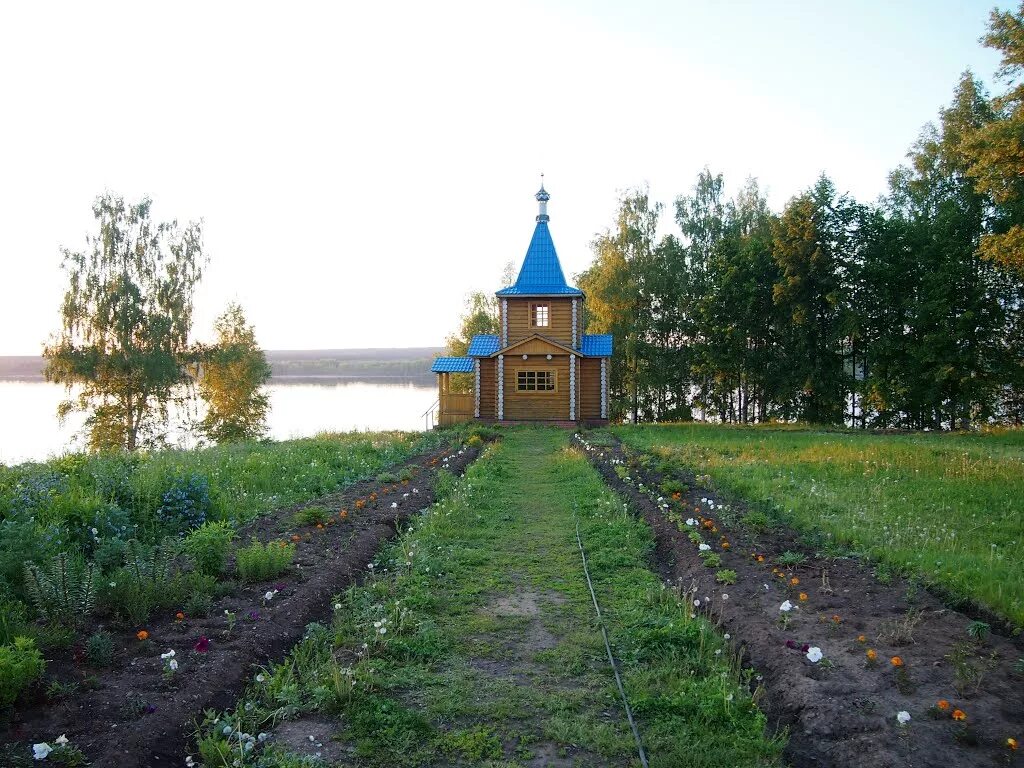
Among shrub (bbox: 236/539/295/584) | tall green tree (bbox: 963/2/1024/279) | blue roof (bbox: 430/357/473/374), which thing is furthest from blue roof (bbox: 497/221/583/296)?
shrub (bbox: 236/539/295/584)

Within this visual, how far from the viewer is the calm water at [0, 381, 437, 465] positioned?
101 feet

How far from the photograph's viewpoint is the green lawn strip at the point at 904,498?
689 cm

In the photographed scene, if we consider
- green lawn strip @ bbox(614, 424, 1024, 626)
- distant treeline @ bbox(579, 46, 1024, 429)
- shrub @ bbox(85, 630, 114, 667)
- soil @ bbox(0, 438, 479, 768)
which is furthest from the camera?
distant treeline @ bbox(579, 46, 1024, 429)

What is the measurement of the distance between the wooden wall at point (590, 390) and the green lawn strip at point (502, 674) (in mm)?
19604

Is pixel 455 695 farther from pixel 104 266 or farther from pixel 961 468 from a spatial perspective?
pixel 104 266

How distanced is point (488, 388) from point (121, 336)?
1705 centimetres

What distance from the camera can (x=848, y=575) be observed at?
280 inches

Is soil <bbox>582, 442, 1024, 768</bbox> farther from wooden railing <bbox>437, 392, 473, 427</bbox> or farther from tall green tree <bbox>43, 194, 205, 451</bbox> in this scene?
tall green tree <bbox>43, 194, 205, 451</bbox>

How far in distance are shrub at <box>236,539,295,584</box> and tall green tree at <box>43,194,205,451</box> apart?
26618 mm

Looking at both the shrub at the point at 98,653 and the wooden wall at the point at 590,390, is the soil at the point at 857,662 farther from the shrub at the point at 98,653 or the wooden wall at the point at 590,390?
the wooden wall at the point at 590,390

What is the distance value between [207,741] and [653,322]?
1342 inches

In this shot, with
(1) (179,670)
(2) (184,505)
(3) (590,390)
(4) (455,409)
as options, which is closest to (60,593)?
(1) (179,670)

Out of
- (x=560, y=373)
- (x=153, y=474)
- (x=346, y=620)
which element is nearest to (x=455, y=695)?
(x=346, y=620)

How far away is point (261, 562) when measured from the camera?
Answer: 278 inches
